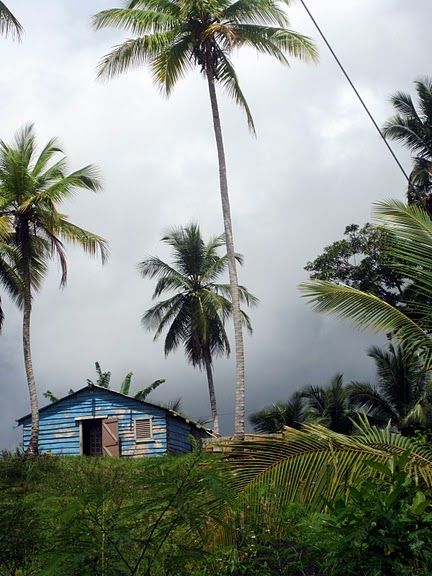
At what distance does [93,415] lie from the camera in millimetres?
30672

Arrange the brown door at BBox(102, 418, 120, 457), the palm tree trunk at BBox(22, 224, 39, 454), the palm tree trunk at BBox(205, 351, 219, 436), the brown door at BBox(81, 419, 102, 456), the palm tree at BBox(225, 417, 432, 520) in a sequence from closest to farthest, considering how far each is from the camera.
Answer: the palm tree at BBox(225, 417, 432, 520) → the palm tree trunk at BBox(22, 224, 39, 454) → the brown door at BBox(102, 418, 120, 457) → the brown door at BBox(81, 419, 102, 456) → the palm tree trunk at BBox(205, 351, 219, 436)

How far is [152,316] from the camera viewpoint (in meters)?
37.6

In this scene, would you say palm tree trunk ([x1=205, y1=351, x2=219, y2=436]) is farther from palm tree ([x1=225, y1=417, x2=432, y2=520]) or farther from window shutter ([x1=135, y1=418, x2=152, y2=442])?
palm tree ([x1=225, y1=417, x2=432, y2=520])

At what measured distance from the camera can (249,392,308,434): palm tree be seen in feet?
121

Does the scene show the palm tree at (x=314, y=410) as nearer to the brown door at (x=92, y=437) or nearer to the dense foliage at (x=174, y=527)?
the brown door at (x=92, y=437)

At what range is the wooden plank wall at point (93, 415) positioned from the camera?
99.1 ft

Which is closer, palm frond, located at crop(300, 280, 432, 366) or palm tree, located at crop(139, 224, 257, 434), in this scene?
palm frond, located at crop(300, 280, 432, 366)

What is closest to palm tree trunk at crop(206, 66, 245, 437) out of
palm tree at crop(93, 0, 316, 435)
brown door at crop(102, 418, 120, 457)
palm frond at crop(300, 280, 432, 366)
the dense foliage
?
palm tree at crop(93, 0, 316, 435)

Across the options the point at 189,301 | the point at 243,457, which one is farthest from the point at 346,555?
the point at 189,301

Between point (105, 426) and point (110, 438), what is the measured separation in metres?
0.42

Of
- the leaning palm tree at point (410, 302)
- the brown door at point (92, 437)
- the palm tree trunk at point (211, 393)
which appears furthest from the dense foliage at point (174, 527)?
the palm tree trunk at point (211, 393)

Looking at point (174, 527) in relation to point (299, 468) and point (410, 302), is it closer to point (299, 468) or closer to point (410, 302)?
point (299, 468)

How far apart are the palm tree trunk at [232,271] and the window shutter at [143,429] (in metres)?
8.42

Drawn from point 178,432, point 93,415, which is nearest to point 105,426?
point 93,415
